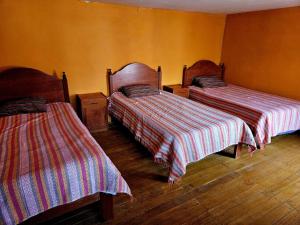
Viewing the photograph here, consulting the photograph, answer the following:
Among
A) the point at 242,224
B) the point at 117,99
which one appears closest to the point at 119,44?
the point at 117,99

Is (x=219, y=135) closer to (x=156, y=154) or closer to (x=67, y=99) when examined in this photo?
(x=156, y=154)

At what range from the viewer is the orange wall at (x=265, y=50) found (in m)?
3.36

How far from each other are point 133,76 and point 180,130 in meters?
1.88

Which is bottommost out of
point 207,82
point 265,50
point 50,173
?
point 50,173

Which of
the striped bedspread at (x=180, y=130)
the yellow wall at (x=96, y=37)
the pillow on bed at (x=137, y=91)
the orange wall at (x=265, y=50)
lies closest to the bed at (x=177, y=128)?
the striped bedspread at (x=180, y=130)

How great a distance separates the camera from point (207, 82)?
408 centimetres

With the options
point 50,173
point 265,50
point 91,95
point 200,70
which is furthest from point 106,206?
point 265,50

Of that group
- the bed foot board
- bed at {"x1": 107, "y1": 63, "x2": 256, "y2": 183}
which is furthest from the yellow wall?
the bed foot board

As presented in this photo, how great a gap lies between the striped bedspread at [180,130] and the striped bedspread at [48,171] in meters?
0.60

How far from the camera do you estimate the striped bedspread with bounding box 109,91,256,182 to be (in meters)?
2.04

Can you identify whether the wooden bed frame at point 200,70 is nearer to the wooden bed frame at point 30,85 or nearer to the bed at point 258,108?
the bed at point 258,108

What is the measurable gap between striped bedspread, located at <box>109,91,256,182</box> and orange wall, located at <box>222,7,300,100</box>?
1.80 m

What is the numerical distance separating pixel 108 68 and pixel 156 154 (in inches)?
77.8

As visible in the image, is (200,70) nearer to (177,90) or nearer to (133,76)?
(177,90)
